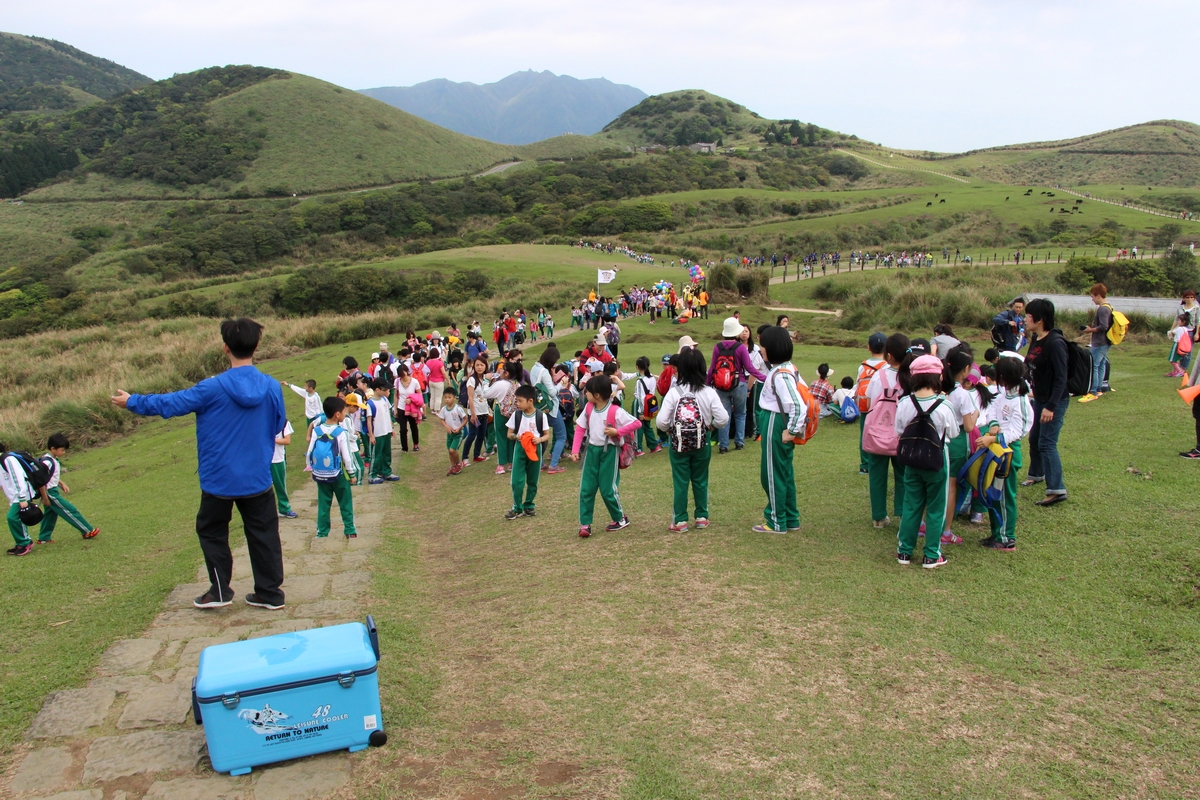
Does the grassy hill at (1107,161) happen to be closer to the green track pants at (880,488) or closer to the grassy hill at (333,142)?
the grassy hill at (333,142)

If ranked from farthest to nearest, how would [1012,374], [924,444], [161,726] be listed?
[1012,374] → [924,444] → [161,726]

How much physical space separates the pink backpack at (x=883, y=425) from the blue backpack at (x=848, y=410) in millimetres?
5047

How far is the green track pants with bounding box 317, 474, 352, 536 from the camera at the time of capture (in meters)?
7.67

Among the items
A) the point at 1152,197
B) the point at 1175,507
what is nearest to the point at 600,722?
the point at 1175,507

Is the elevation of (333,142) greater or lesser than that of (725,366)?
greater

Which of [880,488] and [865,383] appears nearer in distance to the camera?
[880,488]

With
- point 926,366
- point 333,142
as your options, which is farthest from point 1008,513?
point 333,142

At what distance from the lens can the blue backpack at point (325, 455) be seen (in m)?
7.38

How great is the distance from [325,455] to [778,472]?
4.46 meters

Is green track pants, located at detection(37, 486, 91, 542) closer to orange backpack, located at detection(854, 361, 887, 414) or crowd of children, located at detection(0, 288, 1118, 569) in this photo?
crowd of children, located at detection(0, 288, 1118, 569)

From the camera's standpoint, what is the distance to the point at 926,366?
5.65m

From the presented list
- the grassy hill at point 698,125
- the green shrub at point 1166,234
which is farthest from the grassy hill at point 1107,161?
the green shrub at point 1166,234

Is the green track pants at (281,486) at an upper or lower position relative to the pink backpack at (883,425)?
lower

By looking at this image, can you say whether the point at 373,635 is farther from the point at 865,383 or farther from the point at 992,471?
the point at 865,383
